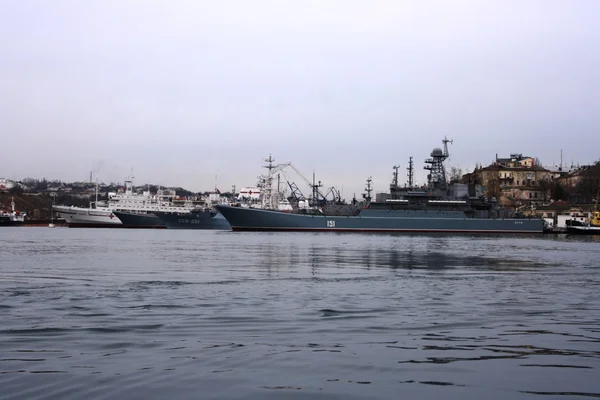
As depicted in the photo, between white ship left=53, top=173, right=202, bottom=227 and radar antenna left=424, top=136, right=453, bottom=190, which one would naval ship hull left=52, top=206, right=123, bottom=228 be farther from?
radar antenna left=424, top=136, right=453, bottom=190

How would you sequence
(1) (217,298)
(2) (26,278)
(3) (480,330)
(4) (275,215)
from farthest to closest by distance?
(4) (275,215) < (2) (26,278) < (1) (217,298) < (3) (480,330)

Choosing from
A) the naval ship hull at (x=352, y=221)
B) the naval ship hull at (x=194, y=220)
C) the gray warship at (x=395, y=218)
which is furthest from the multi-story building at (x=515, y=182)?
the naval ship hull at (x=194, y=220)

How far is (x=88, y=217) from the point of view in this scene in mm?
116875

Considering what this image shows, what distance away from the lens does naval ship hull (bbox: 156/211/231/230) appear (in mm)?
110375

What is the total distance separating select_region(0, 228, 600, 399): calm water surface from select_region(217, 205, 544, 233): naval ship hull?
67.6 meters

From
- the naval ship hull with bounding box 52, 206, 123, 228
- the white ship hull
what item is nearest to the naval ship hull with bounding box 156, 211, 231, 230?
the naval ship hull with bounding box 52, 206, 123, 228

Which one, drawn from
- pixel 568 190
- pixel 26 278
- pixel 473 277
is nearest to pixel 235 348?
pixel 26 278

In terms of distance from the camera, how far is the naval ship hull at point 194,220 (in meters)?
110

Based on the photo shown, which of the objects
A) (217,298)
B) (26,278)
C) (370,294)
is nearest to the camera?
(217,298)

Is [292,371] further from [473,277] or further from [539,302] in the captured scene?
[473,277]

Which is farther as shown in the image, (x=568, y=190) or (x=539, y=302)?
(x=568, y=190)

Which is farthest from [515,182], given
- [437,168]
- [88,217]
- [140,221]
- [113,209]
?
[88,217]

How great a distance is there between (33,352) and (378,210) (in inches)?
3132

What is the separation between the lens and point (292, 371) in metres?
7.58
